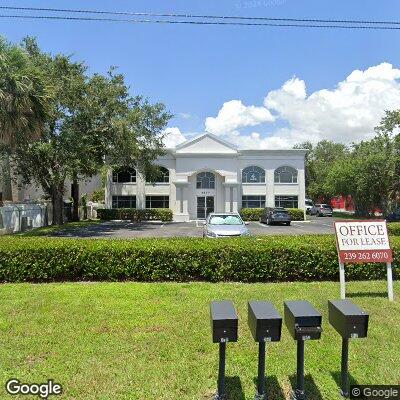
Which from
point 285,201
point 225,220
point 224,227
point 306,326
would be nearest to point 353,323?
point 306,326

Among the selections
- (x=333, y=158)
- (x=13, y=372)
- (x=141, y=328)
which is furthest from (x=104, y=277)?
(x=333, y=158)

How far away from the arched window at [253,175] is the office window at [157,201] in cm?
803

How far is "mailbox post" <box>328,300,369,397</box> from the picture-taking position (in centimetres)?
347

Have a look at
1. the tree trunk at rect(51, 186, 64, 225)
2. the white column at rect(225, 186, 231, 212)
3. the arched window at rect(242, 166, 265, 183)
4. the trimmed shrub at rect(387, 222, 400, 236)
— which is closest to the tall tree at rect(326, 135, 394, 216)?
the arched window at rect(242, 166, 265, 183)

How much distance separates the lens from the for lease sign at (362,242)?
7.20 metres

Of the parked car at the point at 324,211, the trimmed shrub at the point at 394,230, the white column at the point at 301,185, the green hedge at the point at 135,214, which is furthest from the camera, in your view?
the parked car at the point at 324,211

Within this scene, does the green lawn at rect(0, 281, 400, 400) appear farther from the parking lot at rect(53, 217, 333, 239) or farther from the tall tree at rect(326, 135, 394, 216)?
the tall tree at rect(326, 135, 394, 216)

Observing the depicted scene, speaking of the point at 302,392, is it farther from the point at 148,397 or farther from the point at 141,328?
the point at 141,328

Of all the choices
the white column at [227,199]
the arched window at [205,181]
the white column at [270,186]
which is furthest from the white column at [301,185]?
the arched window at [205,181]

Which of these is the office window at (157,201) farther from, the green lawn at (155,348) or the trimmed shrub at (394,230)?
the green lawn at (155,348)

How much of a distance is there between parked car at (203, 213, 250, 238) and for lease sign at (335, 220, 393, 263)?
6.21m

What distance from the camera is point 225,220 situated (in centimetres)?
1511

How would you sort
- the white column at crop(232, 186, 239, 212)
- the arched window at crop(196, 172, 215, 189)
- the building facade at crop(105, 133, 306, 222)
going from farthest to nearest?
the arched window at crop(196, 172, 215, 189) → the building facade at crop(105, 133, 306, 222) → the white column at crop(232, 186, 239, 212)

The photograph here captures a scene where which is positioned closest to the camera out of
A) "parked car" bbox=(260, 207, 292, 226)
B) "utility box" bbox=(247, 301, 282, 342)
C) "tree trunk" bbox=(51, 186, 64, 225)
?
"utility box" bbox=(247, 301, 282, 342)
